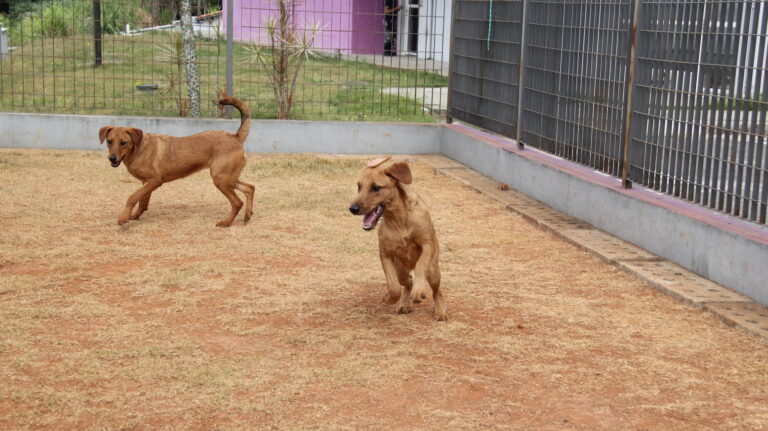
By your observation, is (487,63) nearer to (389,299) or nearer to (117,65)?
(389,299)

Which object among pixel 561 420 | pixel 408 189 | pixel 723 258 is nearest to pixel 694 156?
pixel 723 258

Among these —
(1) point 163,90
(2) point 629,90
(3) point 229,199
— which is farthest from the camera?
(1) point 163,90

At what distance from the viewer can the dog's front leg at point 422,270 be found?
5.72 meters

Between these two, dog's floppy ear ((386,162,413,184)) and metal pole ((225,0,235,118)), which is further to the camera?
metal pole ((225,0,235,118))

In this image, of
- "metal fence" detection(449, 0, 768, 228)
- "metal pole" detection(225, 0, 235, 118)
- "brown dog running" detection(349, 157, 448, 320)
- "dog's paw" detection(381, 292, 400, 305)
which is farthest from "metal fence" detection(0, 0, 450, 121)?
"brown dog running" detection(349, 157, 448, 320)

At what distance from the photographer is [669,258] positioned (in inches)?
305

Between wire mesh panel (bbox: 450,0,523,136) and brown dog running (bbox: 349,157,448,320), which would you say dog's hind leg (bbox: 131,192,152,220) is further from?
wire mesh panel (bbox: 450,0,523,136)

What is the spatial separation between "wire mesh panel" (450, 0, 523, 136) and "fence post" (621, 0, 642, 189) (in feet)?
9.73

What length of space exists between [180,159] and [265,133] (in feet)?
16.0

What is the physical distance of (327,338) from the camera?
5660 mm

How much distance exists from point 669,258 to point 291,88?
7963mm

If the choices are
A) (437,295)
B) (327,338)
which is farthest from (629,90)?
(327,338)

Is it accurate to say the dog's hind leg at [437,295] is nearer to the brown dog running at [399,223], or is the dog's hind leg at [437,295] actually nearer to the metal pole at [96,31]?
the brown dog running at [399,223]

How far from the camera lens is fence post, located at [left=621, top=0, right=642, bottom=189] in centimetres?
846
